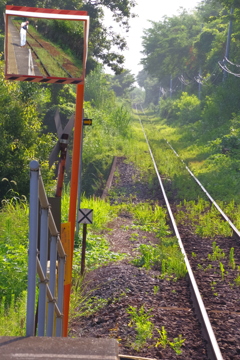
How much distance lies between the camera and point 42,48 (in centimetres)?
580

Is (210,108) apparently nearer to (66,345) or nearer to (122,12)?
(122,12)

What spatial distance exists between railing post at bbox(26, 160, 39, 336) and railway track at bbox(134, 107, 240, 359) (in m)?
2.81

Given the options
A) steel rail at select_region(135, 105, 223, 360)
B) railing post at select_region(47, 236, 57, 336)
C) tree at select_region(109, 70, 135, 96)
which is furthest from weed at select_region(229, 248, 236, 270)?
tree at select_region(109, 70, 135, 96)

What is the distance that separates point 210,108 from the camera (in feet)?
99.4

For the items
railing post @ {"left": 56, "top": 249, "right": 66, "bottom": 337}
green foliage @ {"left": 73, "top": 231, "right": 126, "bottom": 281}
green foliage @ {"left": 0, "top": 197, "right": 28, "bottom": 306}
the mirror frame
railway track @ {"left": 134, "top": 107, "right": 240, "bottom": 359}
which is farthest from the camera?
green foliage @ {"left": 73, "top": 231, "right": 126, "bottom": 281}

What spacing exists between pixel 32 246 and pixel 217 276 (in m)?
5.58

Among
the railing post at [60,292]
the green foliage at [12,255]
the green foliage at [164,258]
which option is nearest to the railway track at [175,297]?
the green foliage at [164,258]

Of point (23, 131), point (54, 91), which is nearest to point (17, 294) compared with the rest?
point (23, 131)

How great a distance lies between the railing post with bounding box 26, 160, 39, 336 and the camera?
2713 mm

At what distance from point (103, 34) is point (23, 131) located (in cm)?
2056

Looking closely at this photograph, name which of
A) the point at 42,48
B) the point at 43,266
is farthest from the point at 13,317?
the point at 42,48

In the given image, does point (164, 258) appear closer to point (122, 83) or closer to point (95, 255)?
point (95, 255)

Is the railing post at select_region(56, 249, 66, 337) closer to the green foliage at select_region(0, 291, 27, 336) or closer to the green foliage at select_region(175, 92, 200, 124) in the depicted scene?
the green foliage at select_region(0, 291, 27, 336)

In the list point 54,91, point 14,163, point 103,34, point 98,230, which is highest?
point 103,34
